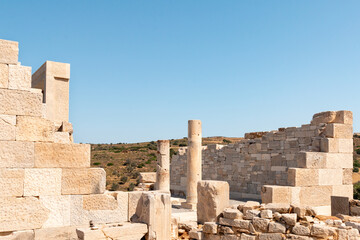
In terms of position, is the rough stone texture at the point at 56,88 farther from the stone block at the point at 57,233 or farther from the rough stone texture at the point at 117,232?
the rough stone texture at the point at 117,232

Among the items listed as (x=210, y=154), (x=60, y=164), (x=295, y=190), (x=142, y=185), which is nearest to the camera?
(x=60, y=164)

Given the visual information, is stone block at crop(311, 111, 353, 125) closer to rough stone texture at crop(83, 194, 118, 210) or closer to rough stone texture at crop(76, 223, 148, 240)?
rough stone texture at crop(76, 223, 148, 240)

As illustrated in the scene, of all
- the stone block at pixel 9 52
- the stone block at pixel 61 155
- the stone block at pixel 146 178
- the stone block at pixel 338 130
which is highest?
the stone block at pixel 9 52

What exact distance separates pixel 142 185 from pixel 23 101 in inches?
353

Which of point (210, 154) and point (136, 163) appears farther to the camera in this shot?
point (136, 163)

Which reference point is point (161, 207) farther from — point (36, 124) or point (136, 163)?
point (136, 163)

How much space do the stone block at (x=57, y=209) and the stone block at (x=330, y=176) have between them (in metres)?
6.57

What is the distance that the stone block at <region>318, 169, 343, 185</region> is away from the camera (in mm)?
9758

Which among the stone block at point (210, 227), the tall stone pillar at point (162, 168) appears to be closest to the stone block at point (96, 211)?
the stone block at point (210, 227)

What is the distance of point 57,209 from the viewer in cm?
616

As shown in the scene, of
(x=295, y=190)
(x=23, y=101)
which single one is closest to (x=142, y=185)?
(x=295, y=190)

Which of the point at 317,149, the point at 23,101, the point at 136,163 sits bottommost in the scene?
the point at 136,163

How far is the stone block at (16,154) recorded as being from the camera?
5.85m

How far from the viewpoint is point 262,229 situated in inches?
279
